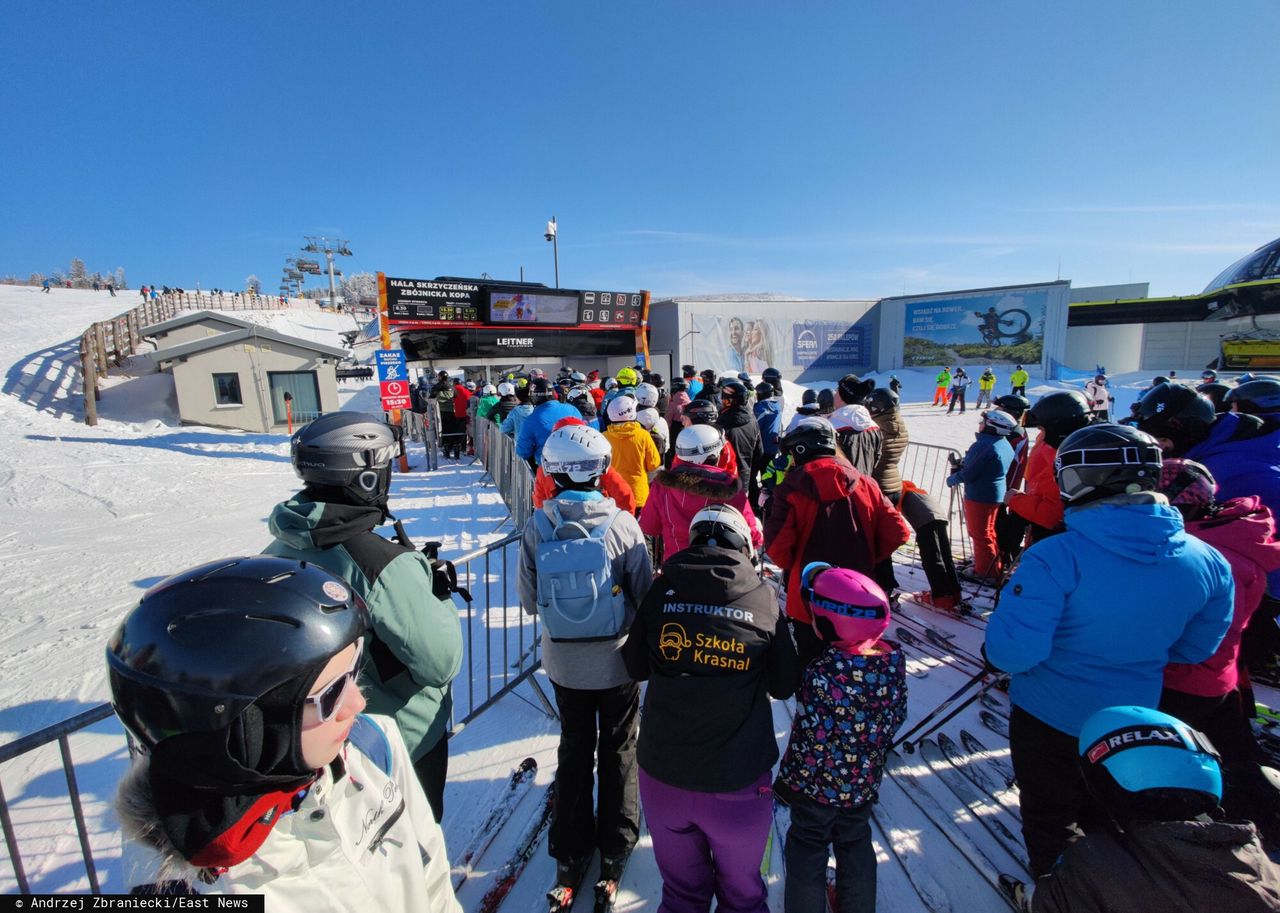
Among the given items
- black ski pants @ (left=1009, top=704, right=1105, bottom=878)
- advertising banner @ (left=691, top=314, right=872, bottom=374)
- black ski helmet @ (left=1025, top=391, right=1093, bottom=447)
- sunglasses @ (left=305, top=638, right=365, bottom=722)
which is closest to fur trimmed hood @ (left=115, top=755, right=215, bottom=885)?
sunglasses @ (left=305, top=638, right=365, bottom=722)

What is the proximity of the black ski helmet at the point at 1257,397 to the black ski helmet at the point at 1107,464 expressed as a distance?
7.61 feet

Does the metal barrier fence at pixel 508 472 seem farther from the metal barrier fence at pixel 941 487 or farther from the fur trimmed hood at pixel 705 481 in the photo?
the metal barrier fence at pixel 941 487

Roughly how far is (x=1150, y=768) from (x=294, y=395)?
854 inches

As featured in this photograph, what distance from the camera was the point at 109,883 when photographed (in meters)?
2.38

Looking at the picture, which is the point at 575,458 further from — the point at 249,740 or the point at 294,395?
the point at 294,395

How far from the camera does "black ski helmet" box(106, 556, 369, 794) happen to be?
0.96 metres

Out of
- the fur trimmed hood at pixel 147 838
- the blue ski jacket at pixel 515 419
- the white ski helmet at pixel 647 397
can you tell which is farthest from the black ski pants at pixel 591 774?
the blue ski jacket at pixel 515 419

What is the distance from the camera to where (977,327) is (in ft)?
97.2

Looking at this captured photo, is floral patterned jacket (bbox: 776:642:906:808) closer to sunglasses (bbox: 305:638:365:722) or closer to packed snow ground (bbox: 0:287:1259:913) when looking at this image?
packed snow ground (bbox: 0:287:1259:913)

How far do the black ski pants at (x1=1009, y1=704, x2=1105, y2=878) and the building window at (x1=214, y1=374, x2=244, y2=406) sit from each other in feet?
70.2

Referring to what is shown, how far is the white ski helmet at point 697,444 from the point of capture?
3.87 metres

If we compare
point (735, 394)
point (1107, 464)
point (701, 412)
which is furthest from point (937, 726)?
point (735, 394)

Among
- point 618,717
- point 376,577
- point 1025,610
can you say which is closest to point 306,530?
point 376,577

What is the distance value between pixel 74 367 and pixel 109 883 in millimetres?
27443
